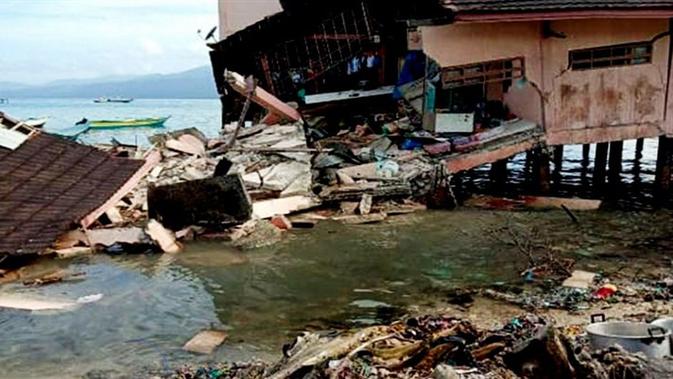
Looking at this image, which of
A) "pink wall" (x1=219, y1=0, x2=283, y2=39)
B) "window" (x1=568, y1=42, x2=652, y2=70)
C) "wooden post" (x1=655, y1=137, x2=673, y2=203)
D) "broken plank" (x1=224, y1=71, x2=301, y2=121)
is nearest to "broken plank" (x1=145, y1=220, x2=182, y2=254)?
"broken plank" (x1=224, y1=71, x2=301, y2=121)

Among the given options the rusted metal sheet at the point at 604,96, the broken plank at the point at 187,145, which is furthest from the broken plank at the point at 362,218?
the rusted metal sheet at the point at 604,96

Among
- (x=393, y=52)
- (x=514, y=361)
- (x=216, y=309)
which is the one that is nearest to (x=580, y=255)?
(x=216, y=309)

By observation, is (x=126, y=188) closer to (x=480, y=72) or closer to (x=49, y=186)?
(x=49, y=186)

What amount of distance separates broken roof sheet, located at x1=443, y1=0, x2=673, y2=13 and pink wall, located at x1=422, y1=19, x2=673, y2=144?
1.32 meters

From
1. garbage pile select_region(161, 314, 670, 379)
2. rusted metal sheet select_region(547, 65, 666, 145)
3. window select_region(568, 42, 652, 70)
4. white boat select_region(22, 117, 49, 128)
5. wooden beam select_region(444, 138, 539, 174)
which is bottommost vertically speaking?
garbage pile select_region(161, 314, 670, 379)

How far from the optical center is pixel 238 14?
1088 inches

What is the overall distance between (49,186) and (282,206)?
4506 millimetres

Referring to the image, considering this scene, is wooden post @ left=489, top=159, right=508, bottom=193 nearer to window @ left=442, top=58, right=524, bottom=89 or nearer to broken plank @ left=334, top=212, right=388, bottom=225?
window @ left=442, top=58, right=524, bottom=89

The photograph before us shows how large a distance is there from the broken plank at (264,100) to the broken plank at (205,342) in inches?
419

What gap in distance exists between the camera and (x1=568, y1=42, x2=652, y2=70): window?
17.6m

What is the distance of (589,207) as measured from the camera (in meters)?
16.8

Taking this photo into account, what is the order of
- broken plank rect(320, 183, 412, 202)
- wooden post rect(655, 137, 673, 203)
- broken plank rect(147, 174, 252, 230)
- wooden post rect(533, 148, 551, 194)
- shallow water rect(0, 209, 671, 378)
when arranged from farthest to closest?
wooden post rect(655, 137, 673, 203), wooden post rect(533, 148, 551, 194), broken plank rect(320, 183, 412, 202), broken plank rect(147, 174, 252, 230), shallow water rect(0, 209, 671, 378)

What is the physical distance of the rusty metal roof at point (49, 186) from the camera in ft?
39.7

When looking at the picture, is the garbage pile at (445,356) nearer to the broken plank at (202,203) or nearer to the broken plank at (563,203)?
the broken plank at (202,203)
